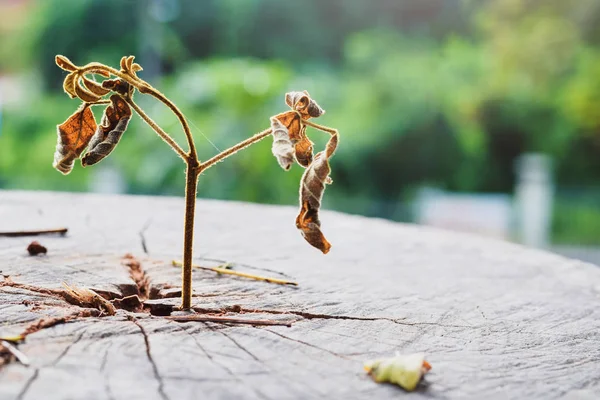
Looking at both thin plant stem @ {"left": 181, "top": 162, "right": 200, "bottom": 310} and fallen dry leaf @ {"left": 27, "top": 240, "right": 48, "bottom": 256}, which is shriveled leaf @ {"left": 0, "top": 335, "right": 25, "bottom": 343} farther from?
fallen dry leaf @ {"left": 27, "top": 240, "right": 48, "bottom": 256}

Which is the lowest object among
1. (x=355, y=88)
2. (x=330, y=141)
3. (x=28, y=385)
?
(x=28, y=385)

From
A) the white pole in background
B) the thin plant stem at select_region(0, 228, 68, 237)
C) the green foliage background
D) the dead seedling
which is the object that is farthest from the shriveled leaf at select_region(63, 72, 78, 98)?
the white pole in background

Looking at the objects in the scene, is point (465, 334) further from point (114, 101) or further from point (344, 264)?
point (114, 101)

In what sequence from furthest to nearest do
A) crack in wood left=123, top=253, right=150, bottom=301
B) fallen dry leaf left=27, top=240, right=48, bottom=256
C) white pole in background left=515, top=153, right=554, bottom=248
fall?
white pole in background left=515, top=153, right=554, bottom=248
fallen dry leaf left=27, top=240, right=48, bottom=256
crack in wood left=123, top=253, right=150, bottom=301

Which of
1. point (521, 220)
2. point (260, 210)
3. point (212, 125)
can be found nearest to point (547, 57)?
point (521, 220)

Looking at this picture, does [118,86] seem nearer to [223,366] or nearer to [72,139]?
[72,139]

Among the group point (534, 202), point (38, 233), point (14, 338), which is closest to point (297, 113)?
point (14, 338)

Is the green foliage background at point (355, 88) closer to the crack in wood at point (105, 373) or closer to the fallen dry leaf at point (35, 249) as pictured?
the fallen dry leaf at point (35, 249)
